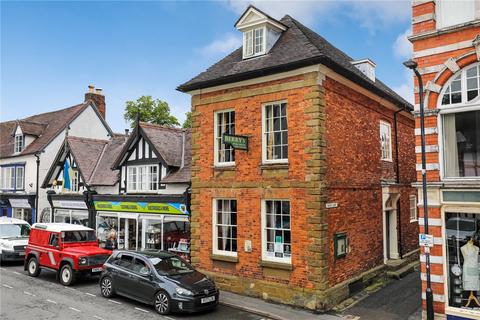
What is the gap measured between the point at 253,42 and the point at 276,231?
7089mm

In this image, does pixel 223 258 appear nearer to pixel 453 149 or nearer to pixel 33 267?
pixel 453 149

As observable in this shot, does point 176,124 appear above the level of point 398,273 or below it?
above

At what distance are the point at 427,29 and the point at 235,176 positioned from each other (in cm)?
767

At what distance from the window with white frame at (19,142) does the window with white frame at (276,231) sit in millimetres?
23643

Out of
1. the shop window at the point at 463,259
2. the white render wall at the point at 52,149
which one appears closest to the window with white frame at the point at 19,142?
the white render wall at the point at 52,149

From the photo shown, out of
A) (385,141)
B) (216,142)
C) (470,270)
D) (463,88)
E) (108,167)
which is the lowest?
(470,270)

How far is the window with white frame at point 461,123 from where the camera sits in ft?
33.4

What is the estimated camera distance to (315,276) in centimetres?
1223

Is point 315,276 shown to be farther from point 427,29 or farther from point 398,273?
point 427,29

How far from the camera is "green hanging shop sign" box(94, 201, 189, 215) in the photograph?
57.7 ft

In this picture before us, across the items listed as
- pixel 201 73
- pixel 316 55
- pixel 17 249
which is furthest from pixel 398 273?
pixel 17 249

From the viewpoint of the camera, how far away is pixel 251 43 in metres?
15.1

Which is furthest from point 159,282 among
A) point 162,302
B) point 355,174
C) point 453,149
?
point 453,149

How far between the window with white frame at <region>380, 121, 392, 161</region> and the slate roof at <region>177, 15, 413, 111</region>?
1432 mm
